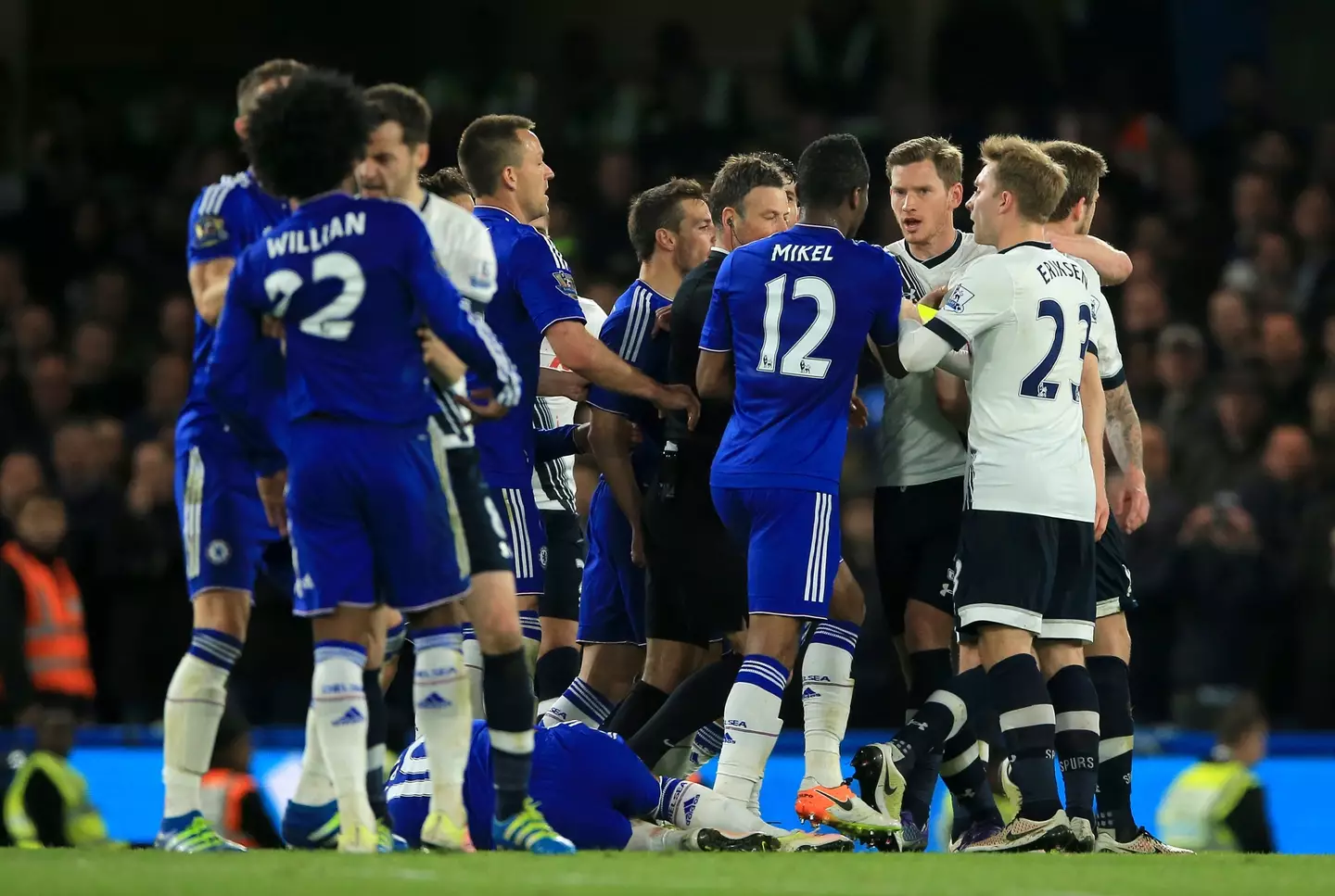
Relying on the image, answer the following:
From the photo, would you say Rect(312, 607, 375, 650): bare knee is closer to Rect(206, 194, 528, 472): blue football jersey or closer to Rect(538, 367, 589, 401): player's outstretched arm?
Rect(206, 194, 528, 472): blue football jersey

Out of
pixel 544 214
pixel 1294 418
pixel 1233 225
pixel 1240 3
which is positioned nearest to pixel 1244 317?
pixel 1294 418

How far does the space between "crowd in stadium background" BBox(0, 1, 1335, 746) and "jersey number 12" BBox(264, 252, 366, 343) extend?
6263 millimetres

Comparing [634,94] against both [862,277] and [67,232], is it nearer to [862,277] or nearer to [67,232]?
[67,232]

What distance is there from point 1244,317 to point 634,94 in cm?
590

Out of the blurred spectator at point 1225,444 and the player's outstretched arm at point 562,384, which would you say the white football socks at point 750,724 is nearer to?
the player's outstretched arm at point 562,384

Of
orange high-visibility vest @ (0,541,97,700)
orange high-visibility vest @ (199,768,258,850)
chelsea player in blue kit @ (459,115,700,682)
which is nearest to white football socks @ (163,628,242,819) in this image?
chelsea player in blue kit @ (459,115,700,682)

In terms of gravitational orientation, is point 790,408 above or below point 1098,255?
below

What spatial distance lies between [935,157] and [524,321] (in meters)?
1.69

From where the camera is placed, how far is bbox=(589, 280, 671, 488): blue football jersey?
26.3ft

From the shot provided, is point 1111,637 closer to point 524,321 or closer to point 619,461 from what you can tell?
point 619,461

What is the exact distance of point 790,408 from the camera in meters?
7.27

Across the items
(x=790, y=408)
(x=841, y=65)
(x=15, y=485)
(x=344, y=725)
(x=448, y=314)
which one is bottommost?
(x=344, y=725)

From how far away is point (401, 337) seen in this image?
6090 mm

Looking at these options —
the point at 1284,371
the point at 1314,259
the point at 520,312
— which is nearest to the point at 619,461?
the point at 520,312
